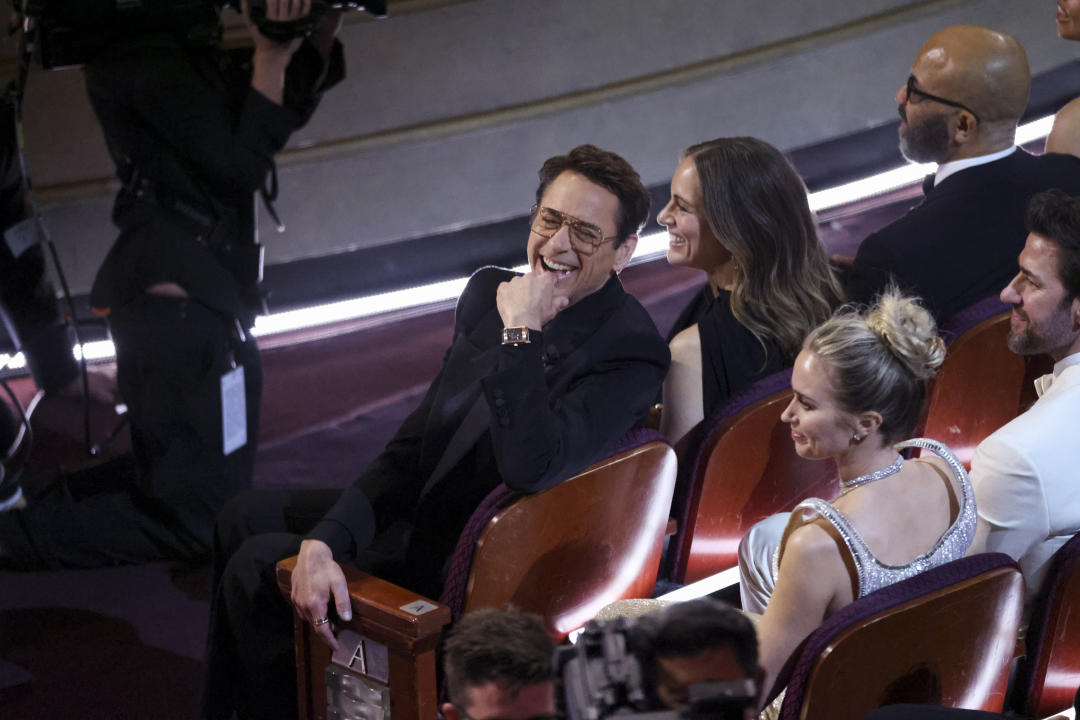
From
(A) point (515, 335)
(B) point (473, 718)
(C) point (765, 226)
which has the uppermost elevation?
(C) point (765, 226)

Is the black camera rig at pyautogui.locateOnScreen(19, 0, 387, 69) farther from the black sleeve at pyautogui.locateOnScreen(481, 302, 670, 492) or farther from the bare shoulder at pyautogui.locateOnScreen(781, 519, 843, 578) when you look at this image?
the bare shoulder at pyautogui.locateOnScreen(781, 519, 843, 578)

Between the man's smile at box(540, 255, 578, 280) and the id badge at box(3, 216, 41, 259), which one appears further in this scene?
the id badge at box(3, 216, 41, 259)

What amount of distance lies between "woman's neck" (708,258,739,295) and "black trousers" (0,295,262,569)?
1318 millimetres

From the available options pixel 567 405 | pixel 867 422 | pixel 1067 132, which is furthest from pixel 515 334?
pixel 1067 132

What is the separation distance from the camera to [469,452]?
5.99 ft

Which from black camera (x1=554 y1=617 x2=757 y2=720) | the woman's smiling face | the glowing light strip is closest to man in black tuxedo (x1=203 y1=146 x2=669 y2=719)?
the woman's smiling face

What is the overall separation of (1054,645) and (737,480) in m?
0.57

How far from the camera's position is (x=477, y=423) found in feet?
5.92

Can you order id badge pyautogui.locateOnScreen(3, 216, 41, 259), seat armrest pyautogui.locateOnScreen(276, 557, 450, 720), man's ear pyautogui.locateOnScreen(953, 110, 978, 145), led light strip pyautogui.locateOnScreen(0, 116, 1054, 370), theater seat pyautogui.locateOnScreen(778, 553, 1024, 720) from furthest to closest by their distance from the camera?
1. led light strip pyautogui.locateOnScreen(0, 116, 1054, 370)
2. id badge pyautogui.locateOnScreen(3, 216, 41, 259)
3. man's ear pyautogui.locateOnScreen(953, 110, 978, 145)
4. seat armrest pyautogui.locateOnScreen(276, 557, 450, 720)
5. theater seat pyautogui.locateOnScreen(778, 553, 1024, 720)

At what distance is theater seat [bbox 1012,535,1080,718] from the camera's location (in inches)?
53.2

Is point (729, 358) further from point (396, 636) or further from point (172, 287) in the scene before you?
point (172, 287)

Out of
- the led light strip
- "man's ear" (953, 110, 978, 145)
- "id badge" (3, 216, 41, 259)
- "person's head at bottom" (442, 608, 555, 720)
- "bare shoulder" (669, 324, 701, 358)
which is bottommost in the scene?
"person's head at bottom" (442, 608, 555, 720)

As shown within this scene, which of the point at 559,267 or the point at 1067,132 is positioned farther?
the point at 1067,132

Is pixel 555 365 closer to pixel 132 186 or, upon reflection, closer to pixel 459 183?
pixel 132 186
